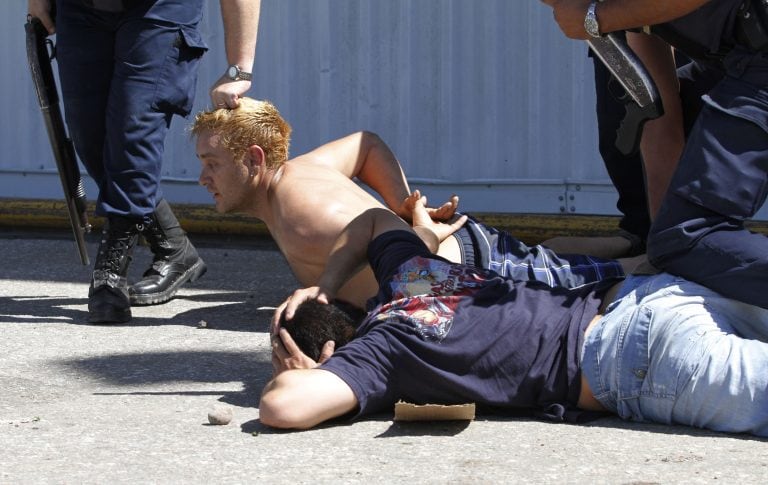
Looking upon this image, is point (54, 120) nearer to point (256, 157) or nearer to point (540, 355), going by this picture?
point (256, 157)

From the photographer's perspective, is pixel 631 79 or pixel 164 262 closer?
pixel 631 79

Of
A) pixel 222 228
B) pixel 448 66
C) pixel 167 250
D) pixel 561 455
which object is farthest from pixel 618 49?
pixel 222 228

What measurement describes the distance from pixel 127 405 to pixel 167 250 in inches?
69.9

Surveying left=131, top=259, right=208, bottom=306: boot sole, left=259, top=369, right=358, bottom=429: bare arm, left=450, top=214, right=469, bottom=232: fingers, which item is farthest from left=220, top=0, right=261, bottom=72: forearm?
left=259, top=369, right=358, bottom=429: bare arm

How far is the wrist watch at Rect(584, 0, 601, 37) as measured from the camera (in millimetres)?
3627

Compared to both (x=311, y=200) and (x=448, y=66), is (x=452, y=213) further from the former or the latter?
(x=448, y=66)

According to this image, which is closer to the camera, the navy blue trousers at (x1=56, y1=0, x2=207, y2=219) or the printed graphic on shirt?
the printed graphic on shirt

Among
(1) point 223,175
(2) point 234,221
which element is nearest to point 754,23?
(1) point 223,175

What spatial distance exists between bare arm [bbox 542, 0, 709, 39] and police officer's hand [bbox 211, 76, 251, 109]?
1.21 m

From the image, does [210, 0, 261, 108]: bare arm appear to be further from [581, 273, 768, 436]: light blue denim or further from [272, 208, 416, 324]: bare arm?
[581, 273, 768, 436]: light blue denim

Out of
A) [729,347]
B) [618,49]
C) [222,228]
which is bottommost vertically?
[222,228]

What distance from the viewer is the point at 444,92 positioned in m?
6.43

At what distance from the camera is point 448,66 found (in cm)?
639

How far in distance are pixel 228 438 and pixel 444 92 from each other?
142 inches
